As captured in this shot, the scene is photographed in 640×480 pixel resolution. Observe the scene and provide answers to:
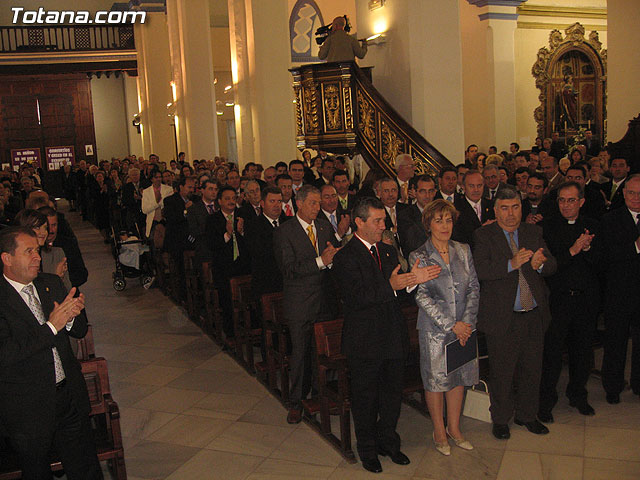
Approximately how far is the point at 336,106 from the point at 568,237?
560cm

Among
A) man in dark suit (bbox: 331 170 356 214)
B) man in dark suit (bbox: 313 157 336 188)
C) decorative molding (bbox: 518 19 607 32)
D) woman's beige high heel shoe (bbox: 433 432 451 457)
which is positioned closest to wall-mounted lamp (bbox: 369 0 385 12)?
man in dark suit (bbox: 313 157 336 188)

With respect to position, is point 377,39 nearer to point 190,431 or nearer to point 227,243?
point 227,243

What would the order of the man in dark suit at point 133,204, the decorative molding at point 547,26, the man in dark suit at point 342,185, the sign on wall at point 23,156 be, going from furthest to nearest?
the sign on wall at point 23,156 < the decorative molding at point 547,26 < the man in dark suit at point 133,204 < the man in dark suit at point 342,185

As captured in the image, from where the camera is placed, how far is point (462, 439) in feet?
16.2

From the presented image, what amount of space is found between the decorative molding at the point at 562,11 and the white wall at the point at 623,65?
641cm

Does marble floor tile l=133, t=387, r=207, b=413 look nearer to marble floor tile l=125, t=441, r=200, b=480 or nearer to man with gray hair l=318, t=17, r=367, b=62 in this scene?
marble floor tile l=125, t=441, r=200, b=480

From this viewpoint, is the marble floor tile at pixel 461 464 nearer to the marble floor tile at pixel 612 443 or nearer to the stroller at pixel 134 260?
the marble floor tile at pixel 612 443

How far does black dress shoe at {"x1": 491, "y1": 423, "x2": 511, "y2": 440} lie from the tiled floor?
0.06 meters

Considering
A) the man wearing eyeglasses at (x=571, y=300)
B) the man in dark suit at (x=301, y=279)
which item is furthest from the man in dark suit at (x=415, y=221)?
the man wearing eyeglasses at (x=571, y=300)

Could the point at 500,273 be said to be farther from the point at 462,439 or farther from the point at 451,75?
the point at 451,75

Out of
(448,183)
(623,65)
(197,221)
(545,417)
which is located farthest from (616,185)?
(623,65)

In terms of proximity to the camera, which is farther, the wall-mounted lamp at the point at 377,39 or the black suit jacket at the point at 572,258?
the wall-mounted lamp at the point at 377,39

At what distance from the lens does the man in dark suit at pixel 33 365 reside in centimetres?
362

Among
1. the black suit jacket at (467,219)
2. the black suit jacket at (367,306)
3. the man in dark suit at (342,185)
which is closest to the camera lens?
the black suit jacket at (367,306)
